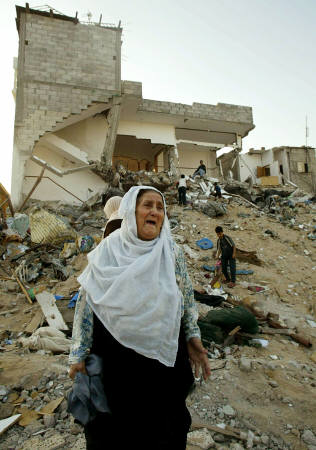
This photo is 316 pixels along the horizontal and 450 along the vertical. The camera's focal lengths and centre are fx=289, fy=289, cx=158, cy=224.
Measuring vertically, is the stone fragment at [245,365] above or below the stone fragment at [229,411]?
above

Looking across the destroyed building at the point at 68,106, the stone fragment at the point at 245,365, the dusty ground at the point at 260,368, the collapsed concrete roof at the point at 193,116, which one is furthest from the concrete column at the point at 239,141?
the stone fragment at the point at 245,365

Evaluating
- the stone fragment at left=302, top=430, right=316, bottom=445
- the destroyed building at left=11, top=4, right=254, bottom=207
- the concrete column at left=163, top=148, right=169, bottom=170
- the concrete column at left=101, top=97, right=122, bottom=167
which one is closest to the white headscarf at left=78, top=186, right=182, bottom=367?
the stone fragment at left=302, top=430, right=316, bottom=445

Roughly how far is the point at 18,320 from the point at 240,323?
320 centimetres

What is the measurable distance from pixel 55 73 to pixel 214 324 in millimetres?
11585

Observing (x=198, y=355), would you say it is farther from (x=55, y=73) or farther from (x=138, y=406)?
(x=55, y=73)

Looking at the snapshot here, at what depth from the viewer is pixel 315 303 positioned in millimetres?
5711

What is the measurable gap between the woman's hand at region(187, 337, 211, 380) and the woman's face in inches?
21.8

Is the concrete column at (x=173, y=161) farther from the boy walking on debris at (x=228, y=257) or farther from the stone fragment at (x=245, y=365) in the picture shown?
the stone fragment at (x=245, y=365)

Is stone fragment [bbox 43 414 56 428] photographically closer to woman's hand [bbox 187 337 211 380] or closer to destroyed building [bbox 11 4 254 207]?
woman's hand [bbox 187 337 211 380]

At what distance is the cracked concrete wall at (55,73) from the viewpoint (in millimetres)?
10742

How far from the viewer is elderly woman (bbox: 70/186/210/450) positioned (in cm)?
125

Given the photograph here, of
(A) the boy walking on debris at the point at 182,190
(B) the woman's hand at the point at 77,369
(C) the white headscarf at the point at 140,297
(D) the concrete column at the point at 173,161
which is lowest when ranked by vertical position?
(B) the woman's hand at the point at 77,369

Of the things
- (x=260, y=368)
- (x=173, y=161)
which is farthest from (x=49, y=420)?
(x=173, y=161)

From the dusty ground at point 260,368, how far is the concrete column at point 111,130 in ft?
22.9
